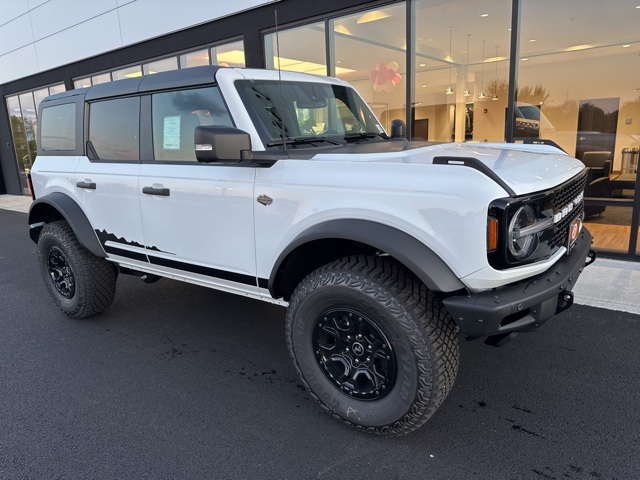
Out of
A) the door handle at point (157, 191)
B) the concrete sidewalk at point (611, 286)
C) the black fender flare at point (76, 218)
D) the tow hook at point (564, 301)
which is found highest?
the door handle at point (157, 191)

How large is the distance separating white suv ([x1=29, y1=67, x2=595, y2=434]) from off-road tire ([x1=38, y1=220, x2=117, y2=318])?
0.82 feet

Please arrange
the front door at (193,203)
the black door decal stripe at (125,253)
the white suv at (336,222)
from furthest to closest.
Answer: the black door decal stripe at (125,253), the front door at (193,203), the white suv at (336,222)

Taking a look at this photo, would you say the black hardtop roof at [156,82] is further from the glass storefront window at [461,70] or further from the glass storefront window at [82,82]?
the glass storefront window at [82,82]

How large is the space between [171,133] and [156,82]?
0.42 m

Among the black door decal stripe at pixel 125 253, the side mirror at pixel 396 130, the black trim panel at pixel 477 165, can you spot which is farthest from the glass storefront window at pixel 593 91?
the black door decal stripe at pixel 125 253

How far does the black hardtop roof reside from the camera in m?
3.08

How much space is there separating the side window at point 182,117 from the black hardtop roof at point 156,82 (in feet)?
0.19

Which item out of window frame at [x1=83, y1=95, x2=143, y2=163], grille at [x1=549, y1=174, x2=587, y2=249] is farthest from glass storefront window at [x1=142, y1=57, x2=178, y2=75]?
grille at [x1=549, y1=174, x2=587, y2=249]

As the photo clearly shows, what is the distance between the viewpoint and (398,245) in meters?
2.17

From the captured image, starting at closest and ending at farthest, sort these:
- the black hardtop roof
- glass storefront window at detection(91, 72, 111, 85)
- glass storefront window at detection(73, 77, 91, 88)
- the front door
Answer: the front door
the black hardtop roof
glass storefront window at detection(91, 72, 111, 85)
glass storefront window at detection(73, 77, 91, 88)

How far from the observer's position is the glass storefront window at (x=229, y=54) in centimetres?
862

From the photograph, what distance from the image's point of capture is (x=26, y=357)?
3566 mm

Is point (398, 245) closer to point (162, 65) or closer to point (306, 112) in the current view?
point (306, 112)

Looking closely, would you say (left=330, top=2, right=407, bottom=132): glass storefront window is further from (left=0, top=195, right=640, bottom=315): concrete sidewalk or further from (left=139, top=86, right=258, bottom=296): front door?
(left=139, top=86, right=258, bottom=296): front door
